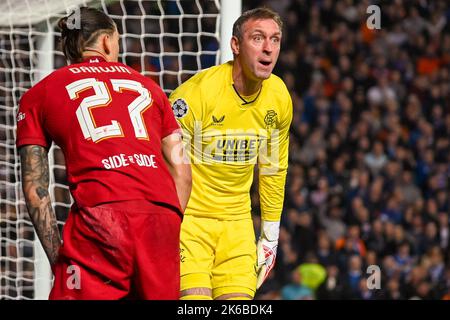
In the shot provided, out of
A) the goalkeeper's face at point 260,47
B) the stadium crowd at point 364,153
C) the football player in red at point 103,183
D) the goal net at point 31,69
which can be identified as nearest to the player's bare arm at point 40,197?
the football player in red at point 103,183

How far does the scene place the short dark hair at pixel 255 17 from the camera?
20.1 ft

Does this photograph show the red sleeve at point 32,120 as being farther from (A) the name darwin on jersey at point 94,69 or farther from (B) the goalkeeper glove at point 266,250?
(B) the goalkeeper glove at point 266,250

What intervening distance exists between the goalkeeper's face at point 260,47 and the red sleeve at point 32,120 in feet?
5.77

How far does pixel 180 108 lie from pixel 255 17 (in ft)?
2.35

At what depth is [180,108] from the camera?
6012mm

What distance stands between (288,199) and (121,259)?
944 cm

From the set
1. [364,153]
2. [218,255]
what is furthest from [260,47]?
[364,153]

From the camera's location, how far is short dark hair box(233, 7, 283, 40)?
6.11m

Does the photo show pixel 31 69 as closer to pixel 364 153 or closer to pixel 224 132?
pixel 224 132

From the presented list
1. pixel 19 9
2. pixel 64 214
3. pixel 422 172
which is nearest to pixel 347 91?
pixel 422 172

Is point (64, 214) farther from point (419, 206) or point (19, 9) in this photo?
point (419, 206)

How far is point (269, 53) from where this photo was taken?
6039 mm

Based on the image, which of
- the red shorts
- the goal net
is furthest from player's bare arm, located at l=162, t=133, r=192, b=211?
the goal net

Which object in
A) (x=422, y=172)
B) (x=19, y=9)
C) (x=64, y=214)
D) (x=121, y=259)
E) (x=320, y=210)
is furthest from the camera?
(x=422, y=172)
